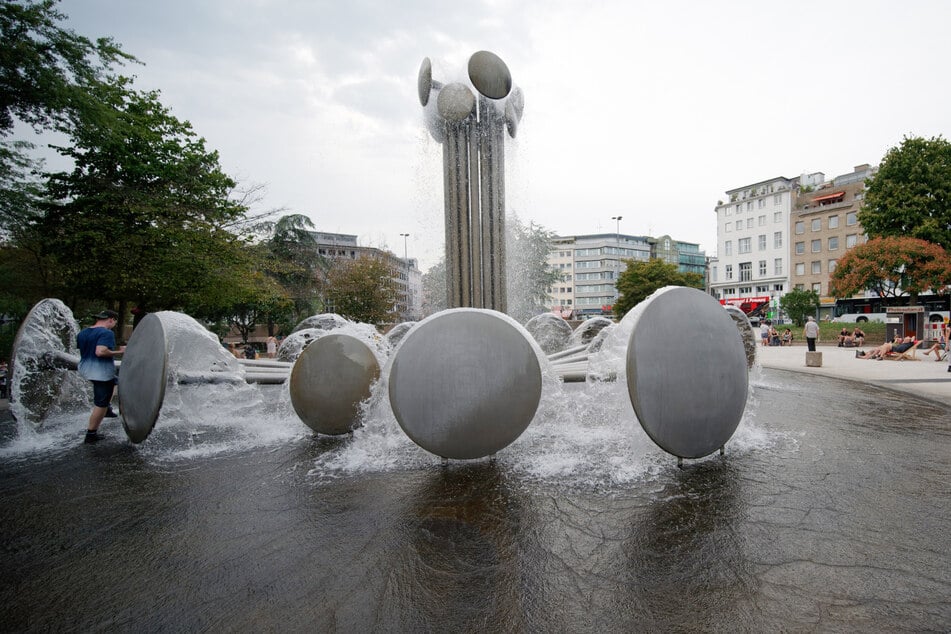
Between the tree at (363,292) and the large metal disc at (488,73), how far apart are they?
2698 centimetres

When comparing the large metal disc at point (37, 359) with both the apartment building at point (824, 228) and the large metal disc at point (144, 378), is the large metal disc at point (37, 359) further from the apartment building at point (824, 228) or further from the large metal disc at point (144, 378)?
the apartment building at point (824, 228)

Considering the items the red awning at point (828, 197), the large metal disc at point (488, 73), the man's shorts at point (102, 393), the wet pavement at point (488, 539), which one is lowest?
the wet pavement at point (488, 539)

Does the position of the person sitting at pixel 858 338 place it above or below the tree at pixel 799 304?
below

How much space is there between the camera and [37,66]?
37.4 ft

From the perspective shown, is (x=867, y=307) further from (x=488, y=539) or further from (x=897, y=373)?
(x=488, y=539)

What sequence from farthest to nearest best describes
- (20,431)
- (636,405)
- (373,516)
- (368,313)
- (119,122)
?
(368,313) → (119,122) → (20,431) → (636,405) → (373,516)

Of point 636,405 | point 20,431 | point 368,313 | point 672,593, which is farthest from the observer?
point 368,313

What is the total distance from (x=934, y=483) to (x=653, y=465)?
7.86ft

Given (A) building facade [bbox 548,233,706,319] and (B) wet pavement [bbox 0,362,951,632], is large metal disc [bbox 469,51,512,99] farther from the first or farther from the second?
(A) building facade [bbox 548,233,706,319]

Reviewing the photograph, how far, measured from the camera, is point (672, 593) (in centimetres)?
265

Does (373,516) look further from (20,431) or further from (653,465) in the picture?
(20,431)

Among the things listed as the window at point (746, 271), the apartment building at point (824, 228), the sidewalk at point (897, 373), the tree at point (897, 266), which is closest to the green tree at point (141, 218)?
the sidewalk at point (897, 373)

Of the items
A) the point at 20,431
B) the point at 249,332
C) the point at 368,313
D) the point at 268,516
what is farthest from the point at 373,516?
the point at 249,332

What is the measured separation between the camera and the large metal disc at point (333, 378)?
5.88 metres
